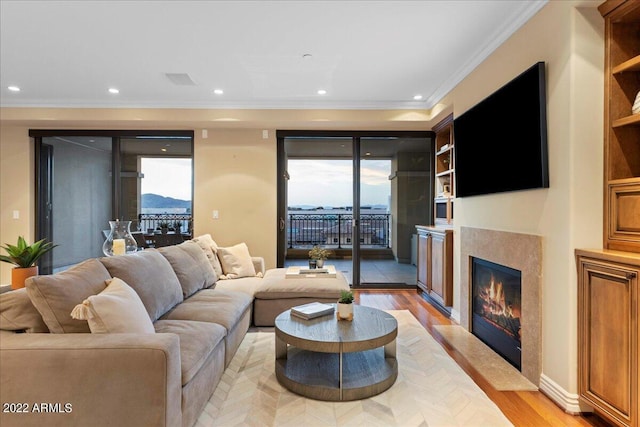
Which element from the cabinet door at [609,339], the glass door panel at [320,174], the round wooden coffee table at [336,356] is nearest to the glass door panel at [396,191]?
the glass door panel at [320,174]

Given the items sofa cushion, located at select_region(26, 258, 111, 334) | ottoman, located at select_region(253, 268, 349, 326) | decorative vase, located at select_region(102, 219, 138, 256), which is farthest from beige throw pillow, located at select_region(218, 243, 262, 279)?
sofa cushion, located at select_region(26, 258, 111, 334)

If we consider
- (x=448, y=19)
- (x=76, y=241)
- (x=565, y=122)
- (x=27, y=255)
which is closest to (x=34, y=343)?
(x=27, y=255)

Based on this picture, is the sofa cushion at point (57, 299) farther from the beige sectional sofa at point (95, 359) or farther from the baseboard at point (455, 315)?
the baseboard at point (455, 315)

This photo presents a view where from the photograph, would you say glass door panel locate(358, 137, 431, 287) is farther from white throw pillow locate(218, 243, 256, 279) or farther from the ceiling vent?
the ceiling vent

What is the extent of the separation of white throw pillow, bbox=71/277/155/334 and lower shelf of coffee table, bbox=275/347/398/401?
1.02 meters

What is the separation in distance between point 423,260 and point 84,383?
418 cm

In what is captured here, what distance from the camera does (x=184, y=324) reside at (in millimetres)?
2283

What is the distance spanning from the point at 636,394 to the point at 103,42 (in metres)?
4.42

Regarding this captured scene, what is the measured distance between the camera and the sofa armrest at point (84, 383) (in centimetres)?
149

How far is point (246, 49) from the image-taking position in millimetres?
3156

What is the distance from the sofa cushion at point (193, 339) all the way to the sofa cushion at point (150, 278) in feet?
0.54

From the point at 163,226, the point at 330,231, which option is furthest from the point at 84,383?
the point at 330,231

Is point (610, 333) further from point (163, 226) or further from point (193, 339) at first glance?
point (163, 226)

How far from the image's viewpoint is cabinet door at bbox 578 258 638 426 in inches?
67.9
